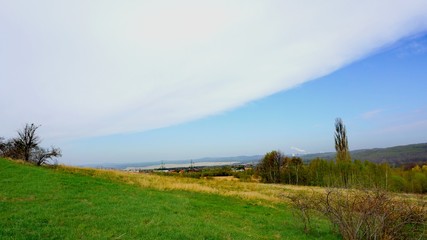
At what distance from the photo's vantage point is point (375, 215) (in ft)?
32.5

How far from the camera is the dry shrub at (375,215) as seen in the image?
32.6 ft

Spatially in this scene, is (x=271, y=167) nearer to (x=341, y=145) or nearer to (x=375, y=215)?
(x=341, y=145)

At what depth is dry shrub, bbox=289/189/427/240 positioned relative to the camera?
9.92 metres

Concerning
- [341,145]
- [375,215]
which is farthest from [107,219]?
[341,145]

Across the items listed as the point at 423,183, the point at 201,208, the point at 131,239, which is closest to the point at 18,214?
the point at 131,239

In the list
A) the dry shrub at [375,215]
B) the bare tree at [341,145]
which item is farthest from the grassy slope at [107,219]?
the bare tree at [341,145]

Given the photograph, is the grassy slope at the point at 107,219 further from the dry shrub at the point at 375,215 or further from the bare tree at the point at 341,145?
the bare tree at the point at 341,145

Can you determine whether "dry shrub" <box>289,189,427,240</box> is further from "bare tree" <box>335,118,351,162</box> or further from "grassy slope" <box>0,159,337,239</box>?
"bare tree" <box>335,118,351,162</box>

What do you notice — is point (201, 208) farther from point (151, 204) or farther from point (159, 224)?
point (159, 224)

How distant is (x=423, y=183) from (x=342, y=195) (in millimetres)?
55094

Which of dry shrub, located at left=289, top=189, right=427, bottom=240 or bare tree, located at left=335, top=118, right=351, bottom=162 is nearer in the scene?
dry shrub, located at left=289, top=189, right=427, bottom=240

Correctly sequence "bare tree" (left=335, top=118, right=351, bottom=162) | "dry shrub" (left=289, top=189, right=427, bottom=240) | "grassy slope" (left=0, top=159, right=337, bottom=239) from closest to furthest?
"dry shrub" (left=289, top=189, right=427, bottom=240), "grassy slope" (left=0, top=159, right=337, bottom=239), "bare tree" (left=335, top=118, right=351, bottom=162)

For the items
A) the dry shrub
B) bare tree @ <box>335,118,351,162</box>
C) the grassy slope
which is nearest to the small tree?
bare tree @ <box>335,118,351,162</box>

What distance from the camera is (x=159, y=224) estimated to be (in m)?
11.6
